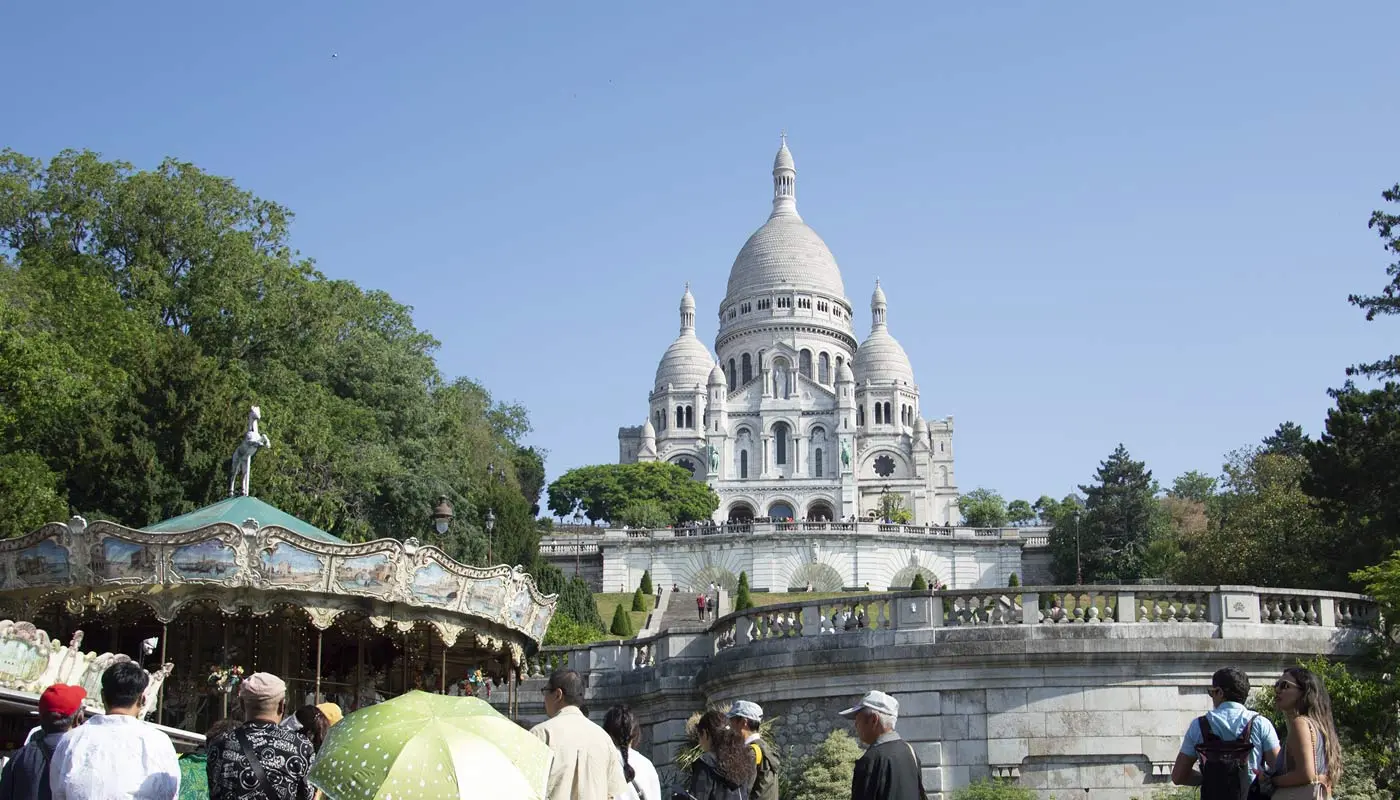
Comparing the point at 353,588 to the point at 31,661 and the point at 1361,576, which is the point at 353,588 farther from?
the point at 1361,576

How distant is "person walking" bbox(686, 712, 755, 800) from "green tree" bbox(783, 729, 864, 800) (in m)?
10.8

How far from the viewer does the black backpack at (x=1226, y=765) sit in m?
11.3

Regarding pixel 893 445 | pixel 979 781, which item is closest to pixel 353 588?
pixel 979 781

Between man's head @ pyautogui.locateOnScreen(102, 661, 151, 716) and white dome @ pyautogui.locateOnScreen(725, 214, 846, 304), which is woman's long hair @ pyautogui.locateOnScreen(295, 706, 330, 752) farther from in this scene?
white dome @ pyautogui.locateOnScreen(725, 214, 846, 304)

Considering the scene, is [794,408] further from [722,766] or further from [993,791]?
[722,766]

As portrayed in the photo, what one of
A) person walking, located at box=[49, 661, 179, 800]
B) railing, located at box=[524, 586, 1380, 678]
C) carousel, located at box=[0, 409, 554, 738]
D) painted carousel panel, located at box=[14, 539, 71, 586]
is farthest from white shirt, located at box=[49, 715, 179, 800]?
railing, located at box=[524, 586, 1380, 678]

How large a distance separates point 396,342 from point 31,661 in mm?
41589

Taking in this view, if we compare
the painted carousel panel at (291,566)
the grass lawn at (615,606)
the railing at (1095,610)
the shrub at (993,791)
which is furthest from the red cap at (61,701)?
the grass lawn at (615,606)

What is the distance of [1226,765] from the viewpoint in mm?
11320

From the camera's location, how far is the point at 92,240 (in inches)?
2019

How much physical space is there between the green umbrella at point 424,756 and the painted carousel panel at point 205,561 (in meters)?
14.1

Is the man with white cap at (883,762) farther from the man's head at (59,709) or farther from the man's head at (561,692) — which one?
the man's head at (59,709)

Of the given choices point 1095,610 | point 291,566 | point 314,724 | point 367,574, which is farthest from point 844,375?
point 314,724

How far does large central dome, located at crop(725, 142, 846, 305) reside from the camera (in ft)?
453
